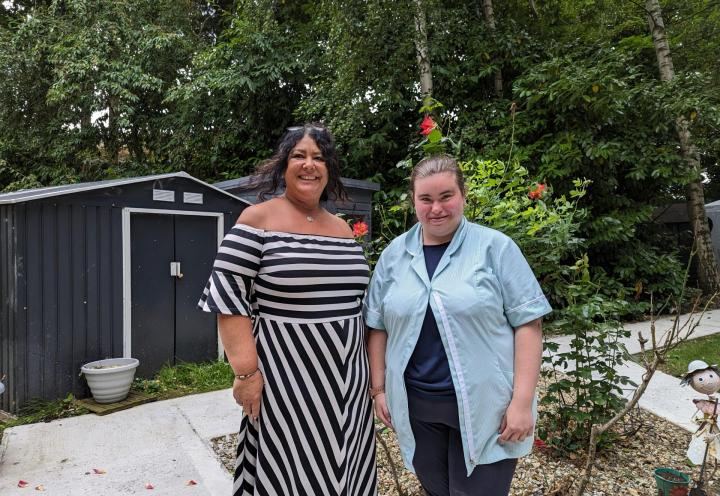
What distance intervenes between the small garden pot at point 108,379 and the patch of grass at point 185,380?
29 cm

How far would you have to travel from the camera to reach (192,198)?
4660 mm

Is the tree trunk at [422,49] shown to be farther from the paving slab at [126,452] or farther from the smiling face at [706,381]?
the smiling face at [706,381]

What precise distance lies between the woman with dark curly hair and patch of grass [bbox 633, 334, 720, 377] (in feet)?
12.9

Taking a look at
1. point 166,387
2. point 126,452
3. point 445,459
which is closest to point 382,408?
point 445,459

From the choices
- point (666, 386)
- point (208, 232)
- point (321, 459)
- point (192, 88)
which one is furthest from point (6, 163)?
point (666, 386)

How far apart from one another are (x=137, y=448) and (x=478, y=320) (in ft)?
8.73

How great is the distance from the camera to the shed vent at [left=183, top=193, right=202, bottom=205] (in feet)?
15.1

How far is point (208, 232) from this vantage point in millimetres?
4844

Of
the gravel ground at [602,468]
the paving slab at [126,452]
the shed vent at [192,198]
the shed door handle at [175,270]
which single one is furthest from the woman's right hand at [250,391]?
the shed vent at [192,198]

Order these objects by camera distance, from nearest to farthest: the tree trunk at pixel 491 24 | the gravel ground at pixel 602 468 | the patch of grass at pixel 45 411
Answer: the gravel ground at pixel 602 468, the patch of grass at pixel 45 411, the tree trunk at pixel 491 24

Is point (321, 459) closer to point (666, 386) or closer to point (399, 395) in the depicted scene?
point (399, 395)

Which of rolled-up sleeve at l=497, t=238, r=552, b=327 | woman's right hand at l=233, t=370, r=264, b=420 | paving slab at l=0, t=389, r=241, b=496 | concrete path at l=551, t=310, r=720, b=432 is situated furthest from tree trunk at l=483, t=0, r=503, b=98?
woman's right hand at l=233, t=370, r=264, b=420

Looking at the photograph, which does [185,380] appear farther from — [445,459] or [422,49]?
[422,49]

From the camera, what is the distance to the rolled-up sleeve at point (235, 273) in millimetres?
1411
